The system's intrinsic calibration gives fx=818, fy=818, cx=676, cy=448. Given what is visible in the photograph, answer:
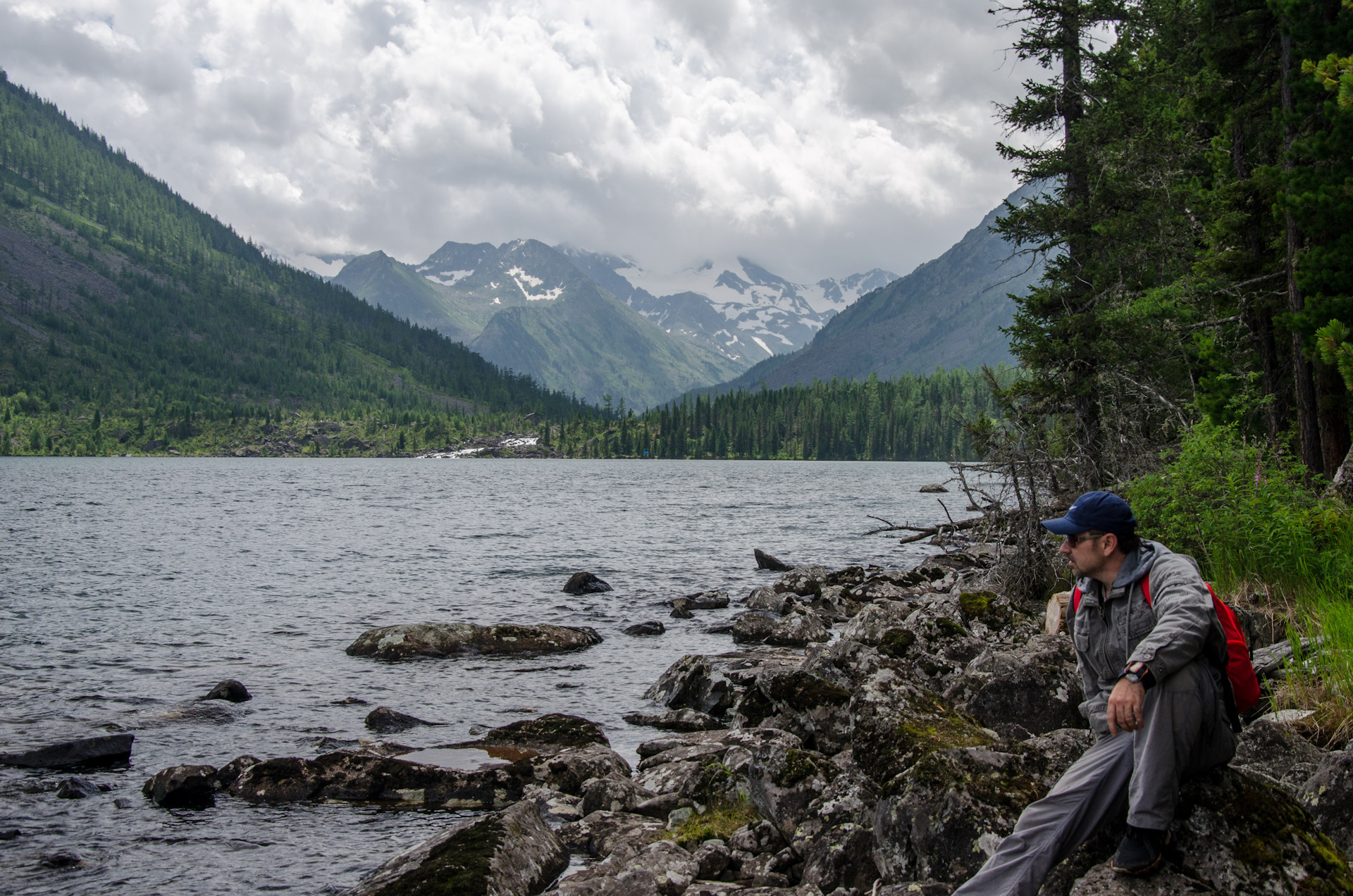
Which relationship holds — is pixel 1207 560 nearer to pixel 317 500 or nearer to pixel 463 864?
pixel 463 864

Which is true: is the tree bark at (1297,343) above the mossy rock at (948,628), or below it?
above

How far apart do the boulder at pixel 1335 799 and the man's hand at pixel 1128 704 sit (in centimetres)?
262

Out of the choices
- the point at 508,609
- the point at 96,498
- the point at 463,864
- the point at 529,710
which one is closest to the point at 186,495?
the point at 96,498

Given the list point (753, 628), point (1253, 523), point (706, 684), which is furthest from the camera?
point (753, 628)

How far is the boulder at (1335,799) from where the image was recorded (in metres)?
6.15

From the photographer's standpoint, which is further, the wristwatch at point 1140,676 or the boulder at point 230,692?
the boulder at point 230,692

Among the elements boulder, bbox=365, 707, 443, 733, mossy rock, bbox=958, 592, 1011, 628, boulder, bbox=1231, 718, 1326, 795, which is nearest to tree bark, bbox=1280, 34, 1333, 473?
mossy rock, bbox=958, 592, 1011, 628

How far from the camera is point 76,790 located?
478 inches

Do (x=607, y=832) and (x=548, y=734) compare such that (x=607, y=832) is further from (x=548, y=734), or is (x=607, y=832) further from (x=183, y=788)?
(x=183, y=788)

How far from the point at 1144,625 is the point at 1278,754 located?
11.1 feet

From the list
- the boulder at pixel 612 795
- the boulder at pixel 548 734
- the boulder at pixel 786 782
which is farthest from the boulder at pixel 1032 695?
the boulder at pixel 548 734

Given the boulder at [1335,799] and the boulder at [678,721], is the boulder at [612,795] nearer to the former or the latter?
the boulder at [678,721]

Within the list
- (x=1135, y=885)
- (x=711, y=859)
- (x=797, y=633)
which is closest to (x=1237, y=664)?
(x=1135, y=885)

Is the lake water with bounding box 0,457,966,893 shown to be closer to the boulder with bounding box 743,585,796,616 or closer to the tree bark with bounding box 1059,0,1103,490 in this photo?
the boulder with bounding box 743,585,796,616
